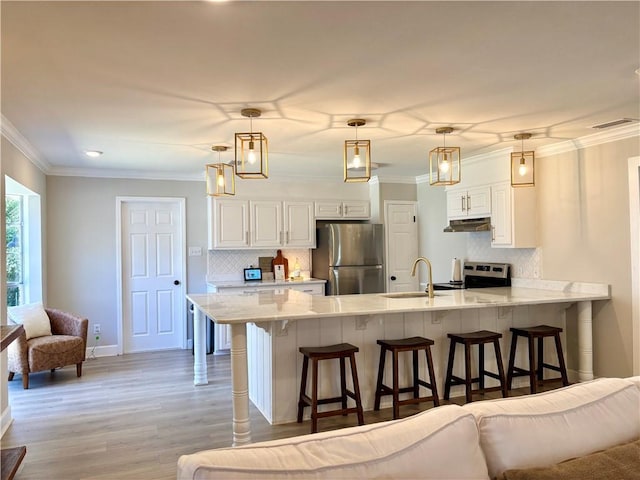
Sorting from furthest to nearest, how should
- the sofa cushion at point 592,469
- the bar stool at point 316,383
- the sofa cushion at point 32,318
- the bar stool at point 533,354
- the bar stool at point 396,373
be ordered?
the sofa cushion at point 32,318 → the bar stool at point 533,354 → the bar stool at point 396,373 → the bar stool at point 316,383 → the sofa cushion at point 592,469

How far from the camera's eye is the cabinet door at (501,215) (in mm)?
4996

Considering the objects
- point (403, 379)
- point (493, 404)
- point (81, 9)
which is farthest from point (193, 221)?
point (493, 404)

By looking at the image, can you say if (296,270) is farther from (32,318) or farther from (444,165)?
(444,165)

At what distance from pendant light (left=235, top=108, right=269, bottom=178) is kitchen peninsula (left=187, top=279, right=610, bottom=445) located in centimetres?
100

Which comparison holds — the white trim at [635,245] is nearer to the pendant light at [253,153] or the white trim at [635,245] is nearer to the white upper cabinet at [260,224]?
Result: the pendant light at [253,153]

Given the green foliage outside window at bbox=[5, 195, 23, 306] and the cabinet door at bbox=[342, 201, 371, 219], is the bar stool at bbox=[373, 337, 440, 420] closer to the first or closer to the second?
the cabinet door at bbox=[342, 201, 371, 219]

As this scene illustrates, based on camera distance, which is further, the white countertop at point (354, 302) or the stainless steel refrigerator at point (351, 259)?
the stainless steel refrigerator at point (351, 259)

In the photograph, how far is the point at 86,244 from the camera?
598 centimetres

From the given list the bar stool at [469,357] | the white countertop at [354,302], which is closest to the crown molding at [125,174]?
the white countertop at [354,302]

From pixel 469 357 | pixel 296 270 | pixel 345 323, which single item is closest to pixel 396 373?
pixel 345 323

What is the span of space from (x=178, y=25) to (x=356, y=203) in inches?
197

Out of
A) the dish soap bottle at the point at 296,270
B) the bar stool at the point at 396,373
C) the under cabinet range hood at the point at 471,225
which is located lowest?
the bar stool at the point at 396,373

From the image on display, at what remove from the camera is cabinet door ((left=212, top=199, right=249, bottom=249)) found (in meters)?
6.20

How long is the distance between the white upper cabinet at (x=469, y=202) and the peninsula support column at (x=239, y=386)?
329 centimetres
